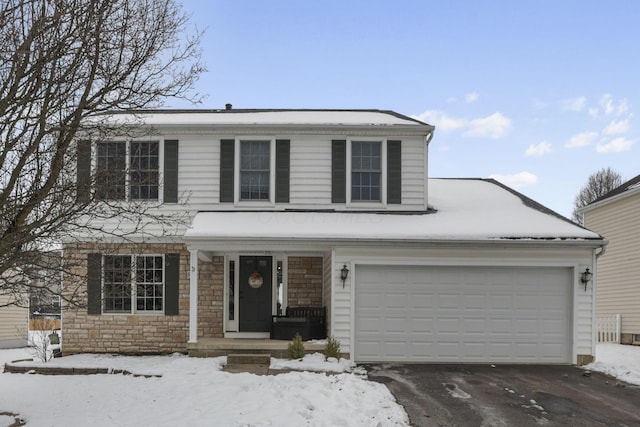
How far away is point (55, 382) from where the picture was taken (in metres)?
9.56

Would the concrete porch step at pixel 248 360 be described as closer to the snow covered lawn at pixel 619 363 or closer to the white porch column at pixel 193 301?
the white porch column at pixel 193 301

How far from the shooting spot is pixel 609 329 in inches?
688

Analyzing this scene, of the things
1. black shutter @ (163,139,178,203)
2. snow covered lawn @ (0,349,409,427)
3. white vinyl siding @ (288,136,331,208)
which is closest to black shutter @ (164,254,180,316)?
black shutter @ (163,139,178,203)

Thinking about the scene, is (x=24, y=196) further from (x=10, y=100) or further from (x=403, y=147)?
(x=403, y=147)

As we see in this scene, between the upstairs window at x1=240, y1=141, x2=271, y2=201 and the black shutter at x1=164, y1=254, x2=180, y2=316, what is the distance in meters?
2.14

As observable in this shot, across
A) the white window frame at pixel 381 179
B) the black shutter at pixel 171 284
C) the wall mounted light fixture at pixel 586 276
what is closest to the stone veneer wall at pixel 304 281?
the white window frame at pixel 381 179

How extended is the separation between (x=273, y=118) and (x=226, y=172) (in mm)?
1828

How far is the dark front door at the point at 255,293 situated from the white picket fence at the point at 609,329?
35.5 ft

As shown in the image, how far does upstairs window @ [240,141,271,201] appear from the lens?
529 inches

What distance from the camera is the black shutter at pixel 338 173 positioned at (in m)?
13.3

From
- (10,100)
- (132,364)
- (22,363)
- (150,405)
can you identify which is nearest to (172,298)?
(132,364)

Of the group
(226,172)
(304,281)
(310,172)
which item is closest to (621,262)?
(304,281)

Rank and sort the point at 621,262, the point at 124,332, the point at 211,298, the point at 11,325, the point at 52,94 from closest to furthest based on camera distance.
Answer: the point at 52,94, the point at 124,332, the point at 211,298, the point at 621,262, the point at 11,325

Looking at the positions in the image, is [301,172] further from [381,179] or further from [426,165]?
[426,165]
